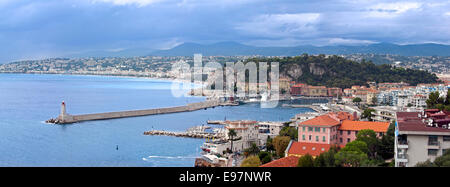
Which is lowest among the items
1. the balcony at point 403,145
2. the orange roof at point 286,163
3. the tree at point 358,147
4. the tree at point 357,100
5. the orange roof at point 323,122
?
the tree at point 357,100

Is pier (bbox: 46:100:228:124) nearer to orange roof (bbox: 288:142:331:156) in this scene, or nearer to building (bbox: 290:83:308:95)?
orange roof (bbox: 288:142:331:156)

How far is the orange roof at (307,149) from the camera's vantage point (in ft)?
32.1

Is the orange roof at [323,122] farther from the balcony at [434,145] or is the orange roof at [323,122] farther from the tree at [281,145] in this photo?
the balcony at [434,145]

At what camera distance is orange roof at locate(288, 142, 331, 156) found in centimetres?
979

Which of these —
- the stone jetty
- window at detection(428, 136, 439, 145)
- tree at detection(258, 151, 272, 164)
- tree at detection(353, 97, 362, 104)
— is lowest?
the stone jetty

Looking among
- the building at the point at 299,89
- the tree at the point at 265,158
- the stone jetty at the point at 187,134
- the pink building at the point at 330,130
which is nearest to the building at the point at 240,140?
the stone jetty at the point at 187,134

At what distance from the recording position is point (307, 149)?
995 centimetres

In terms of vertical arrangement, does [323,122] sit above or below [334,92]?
above

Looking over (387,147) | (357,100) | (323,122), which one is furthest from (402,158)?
(357,100)

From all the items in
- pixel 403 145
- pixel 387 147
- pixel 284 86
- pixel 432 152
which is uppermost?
pixel 403 145

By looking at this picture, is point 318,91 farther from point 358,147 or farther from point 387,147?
point 358,147

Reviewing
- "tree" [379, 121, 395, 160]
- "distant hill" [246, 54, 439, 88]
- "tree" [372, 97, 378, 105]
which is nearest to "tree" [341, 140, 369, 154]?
"tree" [379, 121, 395, 160]
